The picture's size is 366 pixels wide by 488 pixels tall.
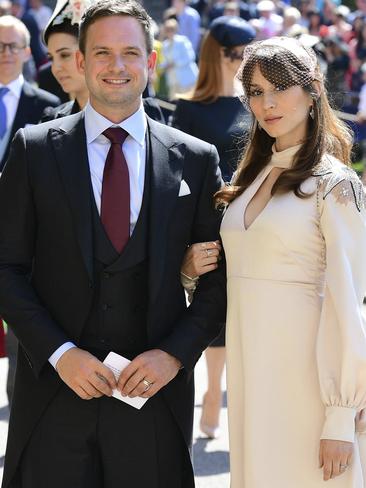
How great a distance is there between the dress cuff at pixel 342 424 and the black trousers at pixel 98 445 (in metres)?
0.58

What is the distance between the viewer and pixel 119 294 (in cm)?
334

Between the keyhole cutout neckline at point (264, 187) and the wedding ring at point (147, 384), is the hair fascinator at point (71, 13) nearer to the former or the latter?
the keyhole cutout neckline at point (264, 187)

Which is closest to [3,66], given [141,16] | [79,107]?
[79,107]

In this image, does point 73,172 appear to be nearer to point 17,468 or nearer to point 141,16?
point 141,16

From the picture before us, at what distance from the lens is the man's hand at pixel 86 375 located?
3.20 m

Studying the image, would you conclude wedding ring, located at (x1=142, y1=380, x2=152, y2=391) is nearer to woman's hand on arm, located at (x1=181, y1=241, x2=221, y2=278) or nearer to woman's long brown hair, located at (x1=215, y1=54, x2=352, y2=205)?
woman's hand on arm, located at (x1=181, y1=241, x2=221, y2=278)

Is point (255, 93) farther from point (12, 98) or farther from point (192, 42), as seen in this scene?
point (192, 42)

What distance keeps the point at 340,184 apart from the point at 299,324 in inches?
19.4

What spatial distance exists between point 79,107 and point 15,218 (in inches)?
76.1

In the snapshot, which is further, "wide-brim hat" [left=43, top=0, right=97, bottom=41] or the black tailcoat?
"wide-brim hat" [left=43, top=0, right=97, bottom=41]

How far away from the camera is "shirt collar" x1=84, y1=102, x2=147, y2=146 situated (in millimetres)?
3432

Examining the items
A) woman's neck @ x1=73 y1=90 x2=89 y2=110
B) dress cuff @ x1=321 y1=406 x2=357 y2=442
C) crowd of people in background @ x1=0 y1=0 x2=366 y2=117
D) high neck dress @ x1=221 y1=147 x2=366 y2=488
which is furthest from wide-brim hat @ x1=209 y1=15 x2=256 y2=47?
crowd of people in background @ x1=0 y1=0 x2=366 y2=117

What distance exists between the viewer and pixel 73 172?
3.36 m

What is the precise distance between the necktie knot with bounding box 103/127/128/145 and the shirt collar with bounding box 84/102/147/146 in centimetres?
1
